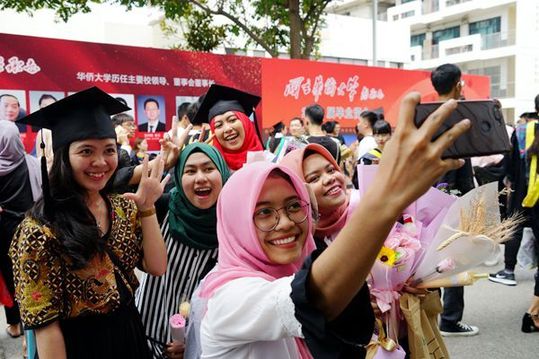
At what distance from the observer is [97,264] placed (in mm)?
1796

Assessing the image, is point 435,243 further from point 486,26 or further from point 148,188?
point 486,26

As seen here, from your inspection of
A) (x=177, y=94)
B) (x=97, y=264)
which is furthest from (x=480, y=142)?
(x=177, y=94)

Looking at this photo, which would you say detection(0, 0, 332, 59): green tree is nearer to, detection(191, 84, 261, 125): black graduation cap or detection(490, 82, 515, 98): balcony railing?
detection(191, 84, 261, 125): black graduation cap

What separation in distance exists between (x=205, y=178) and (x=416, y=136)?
1.68 m

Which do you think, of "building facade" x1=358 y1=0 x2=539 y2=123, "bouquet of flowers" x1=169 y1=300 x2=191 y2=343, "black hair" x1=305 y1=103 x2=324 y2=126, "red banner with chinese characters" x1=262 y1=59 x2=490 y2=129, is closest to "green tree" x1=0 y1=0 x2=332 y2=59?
"red banner with chinese characters" x1=262 y1=59 x2=490 y2=129

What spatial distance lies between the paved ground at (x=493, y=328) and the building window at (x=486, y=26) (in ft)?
83.8

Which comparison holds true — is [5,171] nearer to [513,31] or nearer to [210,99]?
[210,99]

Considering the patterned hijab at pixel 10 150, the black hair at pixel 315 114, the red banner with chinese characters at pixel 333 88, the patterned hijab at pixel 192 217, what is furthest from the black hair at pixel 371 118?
the patterned hijab at pixel 192 217

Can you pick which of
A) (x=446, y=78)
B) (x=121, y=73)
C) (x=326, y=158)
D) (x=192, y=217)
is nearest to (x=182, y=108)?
(x=121, y=73)

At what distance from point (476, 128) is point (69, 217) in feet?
4.81

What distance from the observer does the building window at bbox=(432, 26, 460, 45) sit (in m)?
29.2

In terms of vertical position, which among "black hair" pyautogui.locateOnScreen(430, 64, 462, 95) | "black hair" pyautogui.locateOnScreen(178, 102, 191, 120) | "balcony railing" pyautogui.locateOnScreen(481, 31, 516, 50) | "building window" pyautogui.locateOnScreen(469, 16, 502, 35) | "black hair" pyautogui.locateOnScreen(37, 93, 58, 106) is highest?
"building window" pyautogui.locateOnScreen(469, 16, 502, 35)

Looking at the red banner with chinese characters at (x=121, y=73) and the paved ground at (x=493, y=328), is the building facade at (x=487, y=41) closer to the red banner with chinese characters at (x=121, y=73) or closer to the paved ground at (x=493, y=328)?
the red banner with chinese characters at (x=121, y=73)

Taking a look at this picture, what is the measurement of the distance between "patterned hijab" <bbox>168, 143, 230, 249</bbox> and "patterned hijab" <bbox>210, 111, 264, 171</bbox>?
0.75 meters
